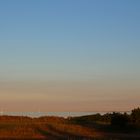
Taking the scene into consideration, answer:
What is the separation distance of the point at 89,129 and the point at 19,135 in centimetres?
1528

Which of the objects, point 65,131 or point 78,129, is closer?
point 65,131

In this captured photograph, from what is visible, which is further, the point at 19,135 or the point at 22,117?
the point at 22,117

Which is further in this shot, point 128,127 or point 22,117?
point 22,117

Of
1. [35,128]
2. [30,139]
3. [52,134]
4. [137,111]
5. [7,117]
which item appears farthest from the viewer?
[7,117]

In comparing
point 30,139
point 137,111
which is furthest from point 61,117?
point 30,139

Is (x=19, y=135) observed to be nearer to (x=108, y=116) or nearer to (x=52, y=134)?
(x=52, y=134)

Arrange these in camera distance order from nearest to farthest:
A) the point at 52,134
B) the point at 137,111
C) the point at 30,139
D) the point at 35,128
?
the point at 30,139, the point at 52,134, the point at 35,128, the point at 137,111

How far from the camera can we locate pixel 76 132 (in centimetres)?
6662

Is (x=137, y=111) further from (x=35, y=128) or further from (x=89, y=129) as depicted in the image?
(x=35, y=128)

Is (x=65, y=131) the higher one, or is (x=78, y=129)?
(x=78, y=129)

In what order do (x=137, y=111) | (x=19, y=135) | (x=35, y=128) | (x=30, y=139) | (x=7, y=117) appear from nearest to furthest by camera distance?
Answer: (x=30, y=139)
(x=19, y=135)
(x=35, y=128)
(x=137, y=111)
(x=7, y=117)

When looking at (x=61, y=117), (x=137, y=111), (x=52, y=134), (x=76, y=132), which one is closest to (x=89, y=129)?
(x=76, y=132)

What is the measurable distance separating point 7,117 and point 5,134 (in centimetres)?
3063

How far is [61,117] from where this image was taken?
92.1 meters
